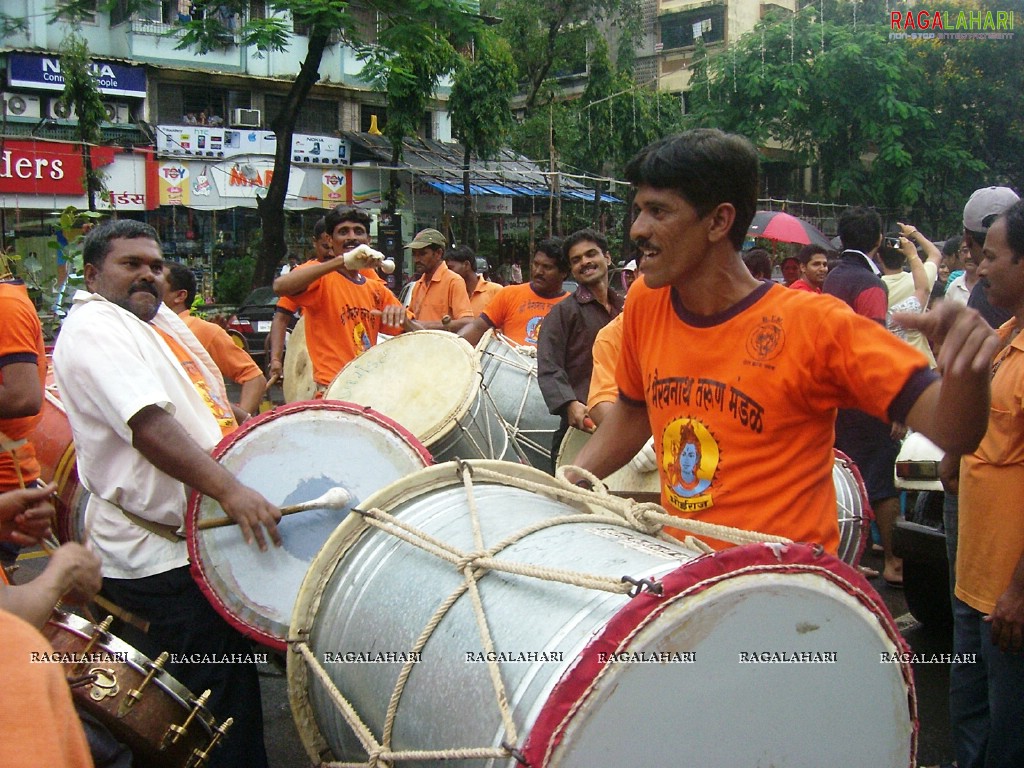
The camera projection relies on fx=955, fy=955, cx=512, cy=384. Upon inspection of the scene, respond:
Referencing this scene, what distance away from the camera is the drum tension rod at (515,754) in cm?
145

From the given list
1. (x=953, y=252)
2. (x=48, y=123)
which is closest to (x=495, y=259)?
(x=48, y=123)

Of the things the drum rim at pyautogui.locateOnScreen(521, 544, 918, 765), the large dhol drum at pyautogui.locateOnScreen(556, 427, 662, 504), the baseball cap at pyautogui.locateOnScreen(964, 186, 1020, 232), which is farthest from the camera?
the baseball cap at pyautogui.locateOnScreen(964, 186, 1020, 232)

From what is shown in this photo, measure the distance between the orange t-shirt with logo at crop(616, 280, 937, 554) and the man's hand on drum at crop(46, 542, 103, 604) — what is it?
4.10ft

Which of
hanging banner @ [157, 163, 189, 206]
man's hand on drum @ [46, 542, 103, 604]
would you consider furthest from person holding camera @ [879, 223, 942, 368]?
hanging banner @ [157, 163, 189, 206]

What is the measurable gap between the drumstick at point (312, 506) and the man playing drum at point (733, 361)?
98 centimetres

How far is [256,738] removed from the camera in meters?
2.96

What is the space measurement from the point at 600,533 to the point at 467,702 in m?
0.43

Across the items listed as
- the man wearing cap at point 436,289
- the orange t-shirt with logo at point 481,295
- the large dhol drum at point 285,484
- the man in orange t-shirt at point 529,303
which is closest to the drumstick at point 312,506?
the large dhol drum at point 285,484

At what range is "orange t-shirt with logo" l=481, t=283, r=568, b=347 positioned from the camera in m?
6.50

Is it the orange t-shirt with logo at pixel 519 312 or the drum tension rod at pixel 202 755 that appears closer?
the drum tension rod at pixel 202 755

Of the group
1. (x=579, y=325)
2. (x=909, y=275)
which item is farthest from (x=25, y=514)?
(x=909, y=275)

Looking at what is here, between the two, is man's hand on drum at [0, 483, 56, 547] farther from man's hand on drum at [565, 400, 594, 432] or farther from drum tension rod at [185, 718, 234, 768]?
man's hand on drum at [565, 400, 594, 432]

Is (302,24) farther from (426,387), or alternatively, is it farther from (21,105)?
(426,387)

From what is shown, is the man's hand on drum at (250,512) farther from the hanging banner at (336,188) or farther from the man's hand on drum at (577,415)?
the hanging banner at (336,188)
